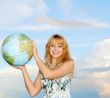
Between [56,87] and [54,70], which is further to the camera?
[56,87]

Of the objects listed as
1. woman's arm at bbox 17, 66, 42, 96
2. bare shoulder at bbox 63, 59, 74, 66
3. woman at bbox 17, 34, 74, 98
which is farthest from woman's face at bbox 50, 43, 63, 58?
woman's arm at bbox 17, 66, 42, 96

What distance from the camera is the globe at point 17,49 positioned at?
6.59 m

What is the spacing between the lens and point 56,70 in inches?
243

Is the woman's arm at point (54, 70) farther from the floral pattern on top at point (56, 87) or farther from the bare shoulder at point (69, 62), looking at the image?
the floral pattern on top at point (56, 87)

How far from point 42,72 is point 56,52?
1.88ft

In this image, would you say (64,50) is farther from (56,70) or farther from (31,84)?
(31,84)

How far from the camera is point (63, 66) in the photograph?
6.31 meters

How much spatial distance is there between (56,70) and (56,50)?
0.44 meters

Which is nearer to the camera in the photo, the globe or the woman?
the woman

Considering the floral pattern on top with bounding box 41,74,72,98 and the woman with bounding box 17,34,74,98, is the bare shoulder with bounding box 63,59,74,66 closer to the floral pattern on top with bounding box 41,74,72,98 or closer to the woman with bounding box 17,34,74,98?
the woman with bounding box 17,34,74,98

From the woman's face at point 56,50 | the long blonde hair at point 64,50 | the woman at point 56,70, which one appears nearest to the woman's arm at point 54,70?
the woman at point 56,70

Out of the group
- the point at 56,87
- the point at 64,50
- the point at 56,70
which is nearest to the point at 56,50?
the point at 64,50

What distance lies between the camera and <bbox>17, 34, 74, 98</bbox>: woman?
6.14 metres

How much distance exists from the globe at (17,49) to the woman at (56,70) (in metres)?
0.37
